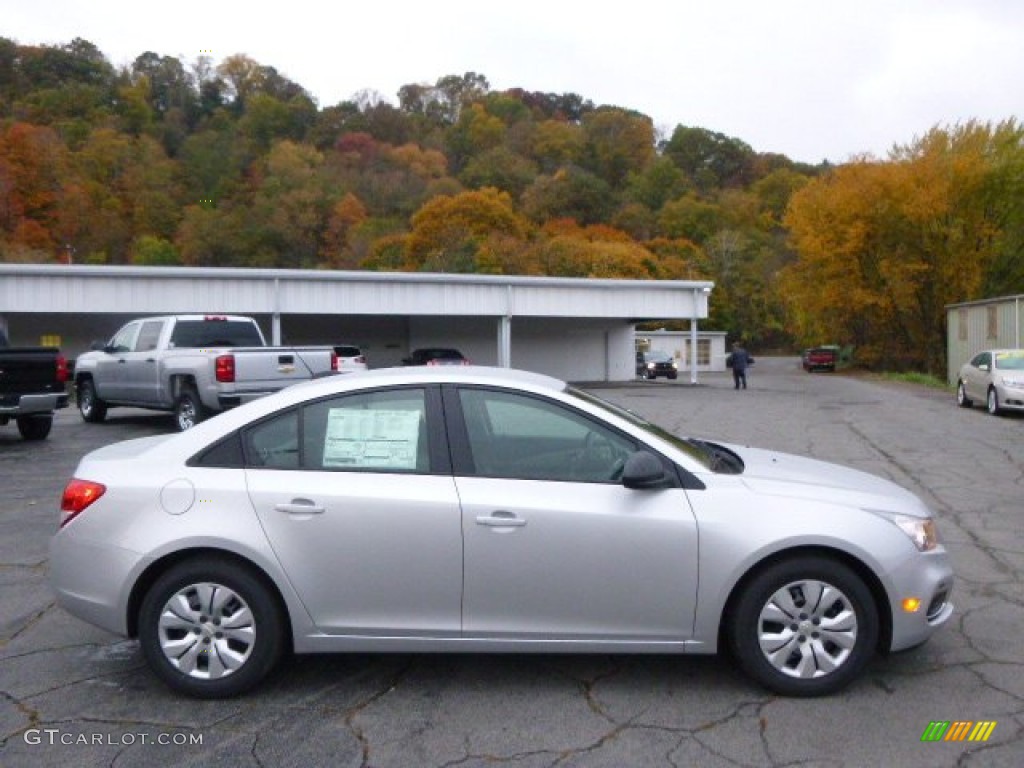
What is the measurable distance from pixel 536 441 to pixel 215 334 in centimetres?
1206

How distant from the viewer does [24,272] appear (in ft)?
85.3

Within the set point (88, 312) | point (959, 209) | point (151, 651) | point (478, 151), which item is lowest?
point (151, 651)

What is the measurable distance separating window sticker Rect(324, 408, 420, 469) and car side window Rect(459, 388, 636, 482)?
11.5 inches

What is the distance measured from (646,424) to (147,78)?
117 metres

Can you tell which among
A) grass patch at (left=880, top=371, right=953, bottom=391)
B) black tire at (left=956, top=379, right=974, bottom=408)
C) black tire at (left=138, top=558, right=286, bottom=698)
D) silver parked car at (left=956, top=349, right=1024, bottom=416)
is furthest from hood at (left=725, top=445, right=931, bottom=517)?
grass patch at (left=880, top=371, right=953, bottom=391)

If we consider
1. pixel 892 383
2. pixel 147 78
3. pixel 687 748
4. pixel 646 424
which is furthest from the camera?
pixel 147 78

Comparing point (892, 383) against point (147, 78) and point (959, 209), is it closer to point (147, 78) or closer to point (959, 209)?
point (959, 209)

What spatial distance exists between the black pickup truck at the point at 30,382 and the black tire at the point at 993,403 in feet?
58.5

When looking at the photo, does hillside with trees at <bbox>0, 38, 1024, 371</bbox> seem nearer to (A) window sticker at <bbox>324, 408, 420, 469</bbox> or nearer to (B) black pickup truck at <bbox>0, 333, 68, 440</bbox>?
(B) black pickup truck at <bbox>0, 333, 68, 440</bbox>

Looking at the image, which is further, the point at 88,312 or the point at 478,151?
the point at 478,151

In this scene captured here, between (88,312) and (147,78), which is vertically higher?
(147,78)

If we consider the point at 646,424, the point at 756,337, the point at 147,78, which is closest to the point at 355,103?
the point at 147,78

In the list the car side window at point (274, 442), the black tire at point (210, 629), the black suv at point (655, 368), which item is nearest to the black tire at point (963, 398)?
the car side window at point (274, 442)

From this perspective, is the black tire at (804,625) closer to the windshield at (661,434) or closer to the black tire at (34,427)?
the windshield at (661,434)
